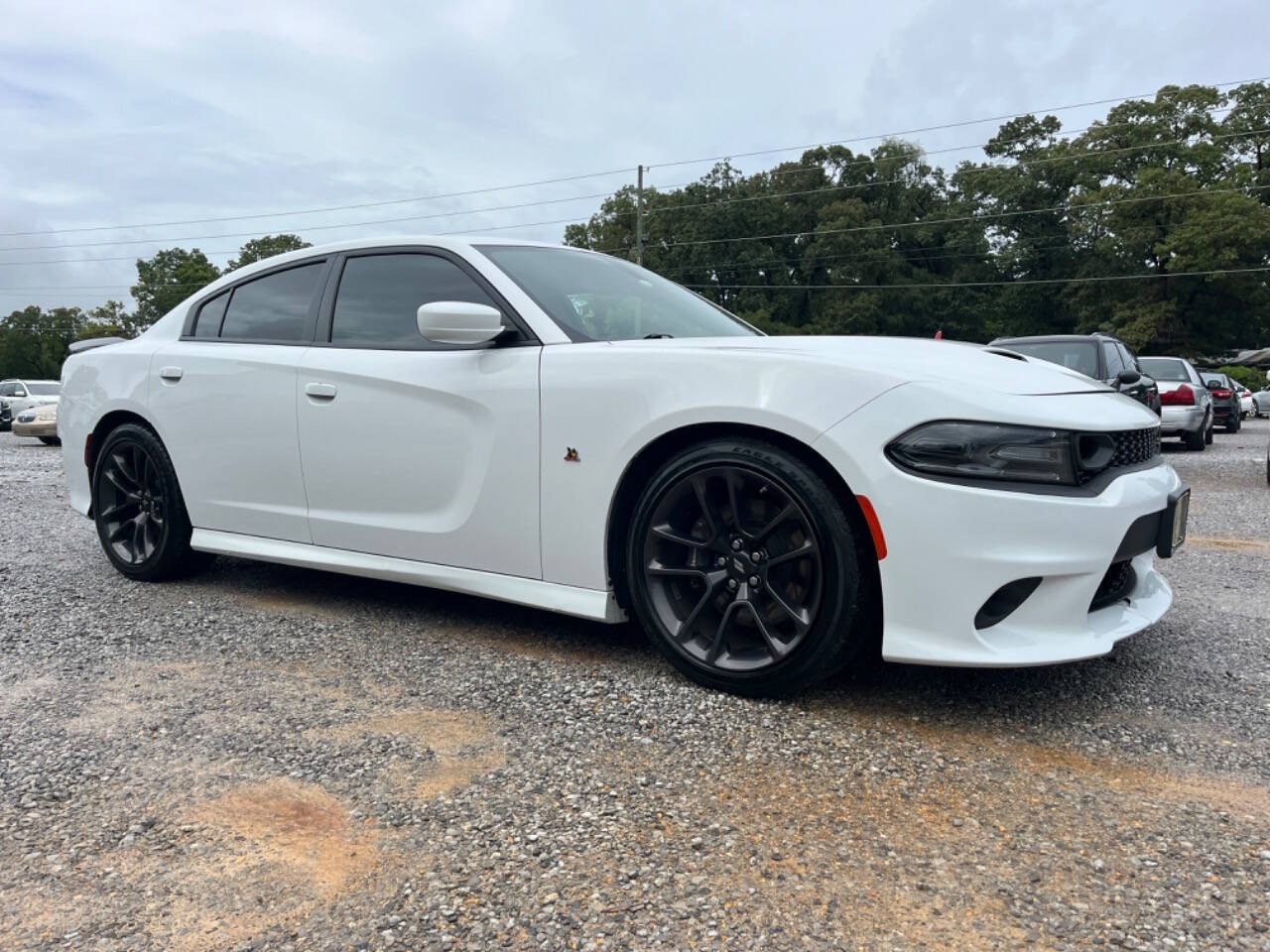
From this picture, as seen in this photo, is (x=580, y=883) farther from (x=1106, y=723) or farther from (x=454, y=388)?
(x=454, y=388)

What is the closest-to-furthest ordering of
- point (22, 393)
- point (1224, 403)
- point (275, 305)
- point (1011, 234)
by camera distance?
point (275, 305)
point (1224, 403)
point (22, 393)
point (1011, 234)

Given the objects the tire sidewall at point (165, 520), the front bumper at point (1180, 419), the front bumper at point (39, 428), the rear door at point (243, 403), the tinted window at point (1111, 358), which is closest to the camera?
the rear door at point (243, 403)

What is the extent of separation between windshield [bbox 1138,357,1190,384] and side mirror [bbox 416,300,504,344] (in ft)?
44.2

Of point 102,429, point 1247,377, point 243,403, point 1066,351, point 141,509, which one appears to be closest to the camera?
point 243,403

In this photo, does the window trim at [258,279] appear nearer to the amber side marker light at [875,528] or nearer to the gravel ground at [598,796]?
the gravel ground at [598,796]

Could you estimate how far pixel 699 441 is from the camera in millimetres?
2875

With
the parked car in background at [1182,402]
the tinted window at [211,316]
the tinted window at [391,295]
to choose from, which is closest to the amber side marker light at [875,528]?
the tinted window at [391,295]

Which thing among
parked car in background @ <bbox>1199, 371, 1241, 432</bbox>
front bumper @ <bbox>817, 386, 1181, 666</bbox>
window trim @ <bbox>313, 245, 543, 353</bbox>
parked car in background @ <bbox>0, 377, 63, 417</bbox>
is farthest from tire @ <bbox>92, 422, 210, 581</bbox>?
parked car in background @ <bbox>0, 377, 63, 417</bbox>

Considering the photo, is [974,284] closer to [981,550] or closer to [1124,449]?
[1124,449]

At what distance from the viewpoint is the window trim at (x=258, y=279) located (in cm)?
389

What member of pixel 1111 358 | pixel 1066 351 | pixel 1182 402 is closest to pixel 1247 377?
pixel 1182 402

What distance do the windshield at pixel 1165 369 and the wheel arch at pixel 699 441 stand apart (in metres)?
13.3

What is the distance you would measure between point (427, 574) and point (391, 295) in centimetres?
114

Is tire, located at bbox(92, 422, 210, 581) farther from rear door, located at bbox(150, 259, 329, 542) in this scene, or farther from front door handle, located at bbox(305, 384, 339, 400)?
front door handle, located at bbox(305, 384, 339, 400)
